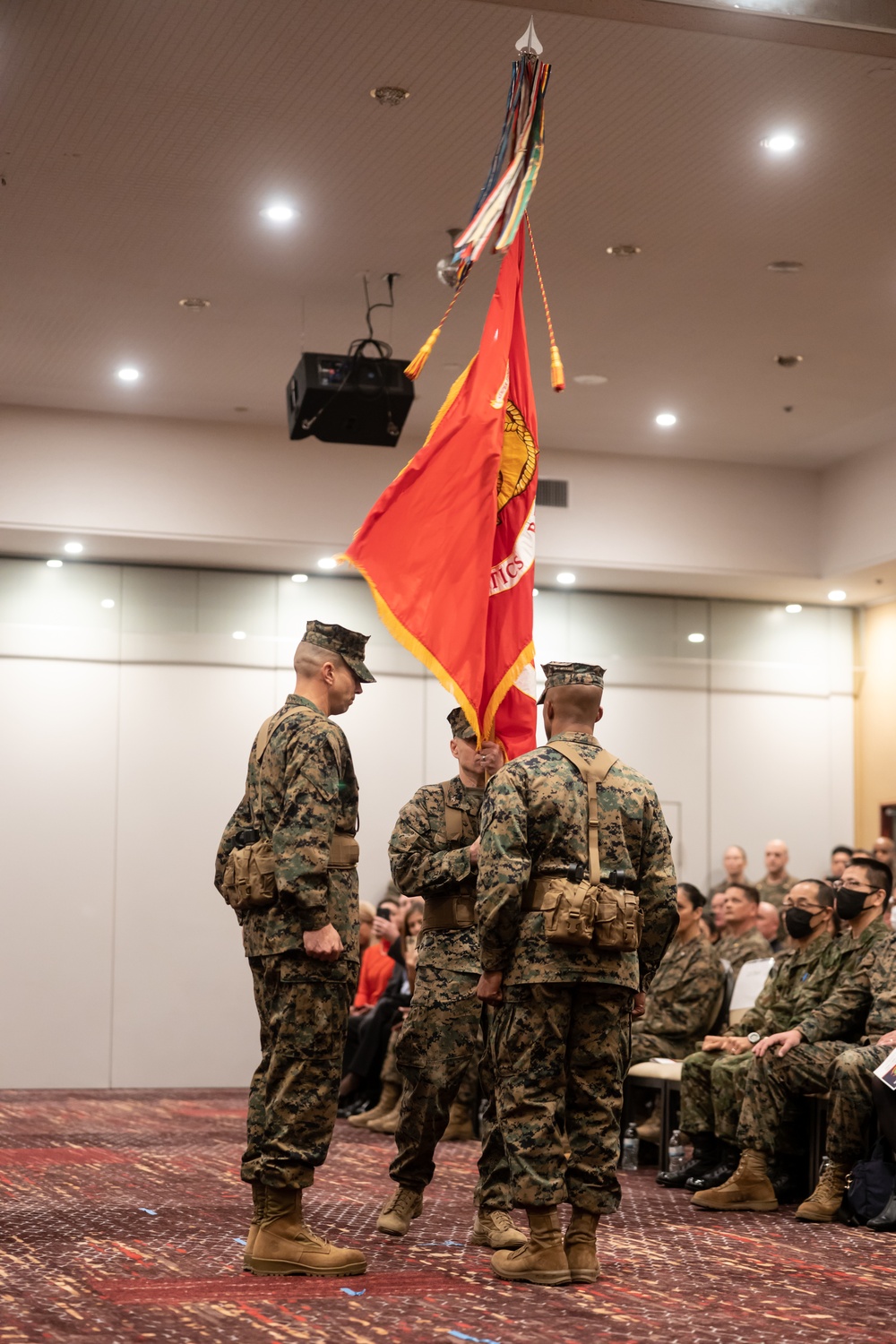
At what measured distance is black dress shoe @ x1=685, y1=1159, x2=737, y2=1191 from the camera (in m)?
6.21

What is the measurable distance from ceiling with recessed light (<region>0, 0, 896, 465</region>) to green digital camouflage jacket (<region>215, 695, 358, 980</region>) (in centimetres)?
301

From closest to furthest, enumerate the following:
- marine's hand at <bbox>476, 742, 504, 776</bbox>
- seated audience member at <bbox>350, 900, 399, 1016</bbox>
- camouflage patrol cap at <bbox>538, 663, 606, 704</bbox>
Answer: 1. camouflage patrol cap at <bbox>538, 663, 606, 704</bbox>
2. marine's hand at <bbox>476, 742, 504, 776</bbox>
3. seated audience member at <bbox>350, 900, 399, 1016</bbox>

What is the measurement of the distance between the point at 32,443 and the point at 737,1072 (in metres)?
6.72

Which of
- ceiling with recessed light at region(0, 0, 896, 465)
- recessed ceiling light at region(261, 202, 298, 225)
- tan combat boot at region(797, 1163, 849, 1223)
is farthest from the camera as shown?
recessed ceiling light at region(261, 202, 298, 225)

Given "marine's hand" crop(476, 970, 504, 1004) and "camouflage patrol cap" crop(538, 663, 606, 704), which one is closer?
"marine's hand" crop(476, 970, 504, 1004)

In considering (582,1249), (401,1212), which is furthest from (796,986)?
(582,1249)

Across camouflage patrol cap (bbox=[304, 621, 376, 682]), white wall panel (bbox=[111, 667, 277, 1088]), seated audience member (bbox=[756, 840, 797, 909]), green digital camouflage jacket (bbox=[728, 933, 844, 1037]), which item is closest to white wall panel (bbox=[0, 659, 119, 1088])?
white wall panel (bbox=[111, 667, 277, 1088])

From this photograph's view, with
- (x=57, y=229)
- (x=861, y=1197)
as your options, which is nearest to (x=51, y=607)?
(x=57, y=229)

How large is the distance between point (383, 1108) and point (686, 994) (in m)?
2.23

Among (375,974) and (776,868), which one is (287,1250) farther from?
(776,868)

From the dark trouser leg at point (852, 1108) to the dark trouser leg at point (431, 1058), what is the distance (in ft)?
5.21

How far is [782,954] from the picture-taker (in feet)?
21.6

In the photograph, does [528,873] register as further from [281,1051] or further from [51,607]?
[51,607]

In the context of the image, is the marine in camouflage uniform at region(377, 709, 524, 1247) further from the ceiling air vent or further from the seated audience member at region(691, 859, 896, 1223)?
the ceiling air vent
